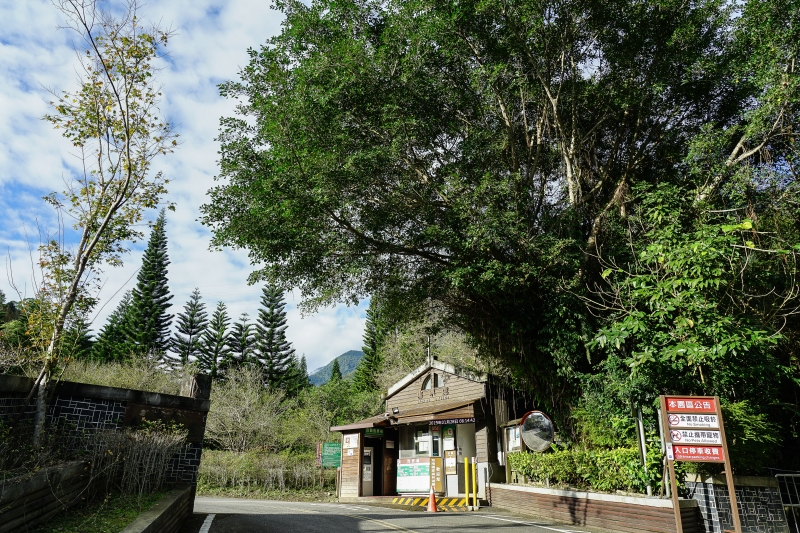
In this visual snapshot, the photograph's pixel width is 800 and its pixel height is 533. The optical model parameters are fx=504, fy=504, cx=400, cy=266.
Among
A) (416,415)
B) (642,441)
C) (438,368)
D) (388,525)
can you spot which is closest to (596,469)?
(642,441)

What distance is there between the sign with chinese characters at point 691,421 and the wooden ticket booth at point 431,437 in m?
7.77

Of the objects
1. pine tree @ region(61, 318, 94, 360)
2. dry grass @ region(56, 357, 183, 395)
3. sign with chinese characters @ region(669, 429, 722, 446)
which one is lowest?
sign with chinese characters @ region(669, 429, 722, 446)

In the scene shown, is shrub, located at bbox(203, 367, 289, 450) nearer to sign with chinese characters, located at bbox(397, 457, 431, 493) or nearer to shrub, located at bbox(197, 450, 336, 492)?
shrub, located at bbox(197, 450, 336, 492)

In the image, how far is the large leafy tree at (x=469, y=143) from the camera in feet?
33.8

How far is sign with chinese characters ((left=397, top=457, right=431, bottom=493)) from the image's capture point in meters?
16.4

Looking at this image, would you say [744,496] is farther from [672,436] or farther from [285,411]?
[285,411]

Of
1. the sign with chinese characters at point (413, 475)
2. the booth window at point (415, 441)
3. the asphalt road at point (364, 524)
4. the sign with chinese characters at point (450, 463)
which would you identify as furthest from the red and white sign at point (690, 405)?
the booth window at point (415, 441)

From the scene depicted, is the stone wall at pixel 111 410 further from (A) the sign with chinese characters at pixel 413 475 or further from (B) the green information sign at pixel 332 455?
(B) the green information sign at pixel 332 455

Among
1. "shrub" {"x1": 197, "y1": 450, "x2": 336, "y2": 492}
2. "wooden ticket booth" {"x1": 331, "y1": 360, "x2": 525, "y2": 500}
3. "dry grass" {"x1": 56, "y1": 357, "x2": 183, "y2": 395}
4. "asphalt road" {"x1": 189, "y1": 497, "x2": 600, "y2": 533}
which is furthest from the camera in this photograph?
"dry grass" {"x1": 56, "y1": 357, "x2": 183, "y2": 395}

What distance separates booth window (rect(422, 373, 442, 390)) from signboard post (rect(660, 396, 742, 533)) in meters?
10.4

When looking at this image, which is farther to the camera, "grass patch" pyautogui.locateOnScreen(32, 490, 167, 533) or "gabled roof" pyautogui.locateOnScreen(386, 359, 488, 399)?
"gabled roof" pyautogui.locateOnScreen(386, 359, 488, 399)

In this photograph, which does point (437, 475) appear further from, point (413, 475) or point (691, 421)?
point (691, 421)

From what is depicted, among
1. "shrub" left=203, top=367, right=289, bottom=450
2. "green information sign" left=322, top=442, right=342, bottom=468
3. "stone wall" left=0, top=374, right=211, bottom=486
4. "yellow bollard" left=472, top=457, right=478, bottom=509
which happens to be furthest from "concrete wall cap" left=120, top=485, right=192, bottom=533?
"shrub" left=203, top=367, right=289, bottom=450

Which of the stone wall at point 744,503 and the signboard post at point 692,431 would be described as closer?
the signboard post at point 692,431
